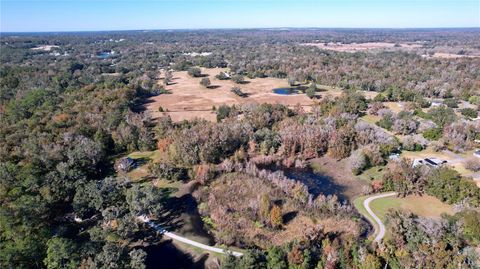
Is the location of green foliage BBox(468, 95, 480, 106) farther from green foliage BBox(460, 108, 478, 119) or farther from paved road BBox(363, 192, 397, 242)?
paved road BBox(363, 192, 397, 242)

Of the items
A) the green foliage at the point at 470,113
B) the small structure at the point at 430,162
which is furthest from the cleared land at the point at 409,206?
the green foliage at the point at 470,113

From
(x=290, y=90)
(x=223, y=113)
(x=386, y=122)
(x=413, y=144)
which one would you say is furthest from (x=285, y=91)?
(x=413, y=144)

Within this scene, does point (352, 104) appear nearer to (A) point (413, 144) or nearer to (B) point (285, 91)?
(A) point (413, 144)

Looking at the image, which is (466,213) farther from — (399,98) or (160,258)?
(399,98)

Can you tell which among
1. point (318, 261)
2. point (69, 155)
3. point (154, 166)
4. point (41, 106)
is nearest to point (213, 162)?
point (154, 166)

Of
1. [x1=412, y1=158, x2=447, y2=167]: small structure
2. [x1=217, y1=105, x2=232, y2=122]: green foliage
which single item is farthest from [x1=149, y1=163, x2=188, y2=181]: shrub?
[x1=412, y1=158, x2=447, y2=167]: small structure

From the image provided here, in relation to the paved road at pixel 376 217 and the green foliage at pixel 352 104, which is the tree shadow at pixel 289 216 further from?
the green foliage at pixel 352 104
